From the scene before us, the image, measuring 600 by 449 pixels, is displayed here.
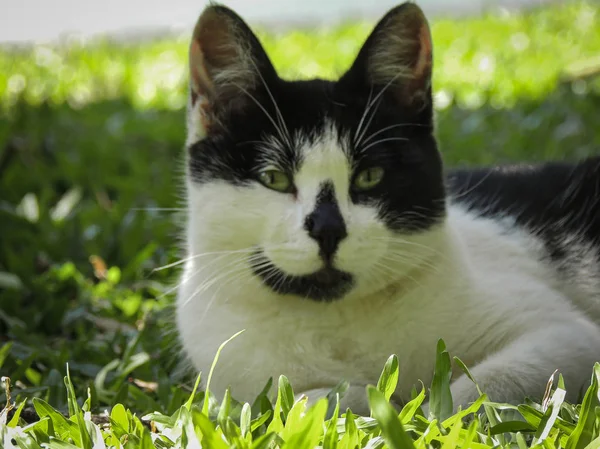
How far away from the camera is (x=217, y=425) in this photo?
5.42ft

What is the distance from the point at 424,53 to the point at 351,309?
0.70 meters

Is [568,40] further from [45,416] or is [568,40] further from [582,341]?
[45,416]

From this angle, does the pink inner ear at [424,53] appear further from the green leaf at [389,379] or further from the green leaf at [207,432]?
the green leaf at [207,432]

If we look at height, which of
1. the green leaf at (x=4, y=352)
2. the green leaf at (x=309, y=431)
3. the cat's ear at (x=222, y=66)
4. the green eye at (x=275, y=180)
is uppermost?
the cat's ear at (x=222, y=66)

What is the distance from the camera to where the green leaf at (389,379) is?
1.69 meters

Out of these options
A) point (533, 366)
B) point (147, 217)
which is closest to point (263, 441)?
point (533, 366)

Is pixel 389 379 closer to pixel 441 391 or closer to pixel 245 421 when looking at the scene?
pixel 441 391

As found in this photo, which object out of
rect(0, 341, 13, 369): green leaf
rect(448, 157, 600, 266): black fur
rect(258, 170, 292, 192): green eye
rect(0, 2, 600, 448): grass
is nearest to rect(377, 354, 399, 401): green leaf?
rect(0, 2, 600, 448): grass

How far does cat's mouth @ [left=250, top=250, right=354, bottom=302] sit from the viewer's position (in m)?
1.90

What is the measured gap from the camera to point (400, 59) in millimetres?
2145

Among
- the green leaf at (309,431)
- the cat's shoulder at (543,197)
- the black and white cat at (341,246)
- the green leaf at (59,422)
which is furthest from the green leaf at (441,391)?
the cat's shoulder at (543,197)

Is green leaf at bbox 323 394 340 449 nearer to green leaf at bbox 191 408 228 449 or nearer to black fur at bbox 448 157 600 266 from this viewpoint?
green leaf at bbox 191 408 228 449

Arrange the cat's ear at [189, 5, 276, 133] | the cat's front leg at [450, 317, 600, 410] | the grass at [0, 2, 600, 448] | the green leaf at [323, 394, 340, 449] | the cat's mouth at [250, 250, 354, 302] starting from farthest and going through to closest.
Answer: the cat's ear at [189, 5, 276, 133]
the cat's mouth at [250, 250, 354, 302]
the cat's front leg at [450, 317, 600, 410]
the grass at [0, 2, 600, 448]
the green leaf at [323, 394, 340, 449]

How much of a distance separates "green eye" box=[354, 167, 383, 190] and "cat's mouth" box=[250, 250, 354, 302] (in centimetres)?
23
